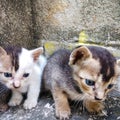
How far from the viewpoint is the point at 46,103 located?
4125 mm

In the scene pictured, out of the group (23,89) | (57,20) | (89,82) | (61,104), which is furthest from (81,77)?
(57,20)

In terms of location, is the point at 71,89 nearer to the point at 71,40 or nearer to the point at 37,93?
the point at 37,93

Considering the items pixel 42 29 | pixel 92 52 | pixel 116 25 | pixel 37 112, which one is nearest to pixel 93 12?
pixel 116 25

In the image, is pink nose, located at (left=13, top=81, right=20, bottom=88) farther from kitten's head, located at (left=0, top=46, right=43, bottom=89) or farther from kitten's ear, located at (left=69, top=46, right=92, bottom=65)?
kitten's ear, located at (left=69, top=46, right=92, bottom=65)

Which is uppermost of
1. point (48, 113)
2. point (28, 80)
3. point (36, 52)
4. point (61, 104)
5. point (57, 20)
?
point (57, 20)

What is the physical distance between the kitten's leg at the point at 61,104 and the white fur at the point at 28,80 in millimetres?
208

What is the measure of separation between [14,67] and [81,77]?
0.59 metres

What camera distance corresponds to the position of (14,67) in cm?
377

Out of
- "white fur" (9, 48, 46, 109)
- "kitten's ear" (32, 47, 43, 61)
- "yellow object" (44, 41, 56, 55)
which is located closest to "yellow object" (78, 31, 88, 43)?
"yellow object" (44, 41, 56, 55)

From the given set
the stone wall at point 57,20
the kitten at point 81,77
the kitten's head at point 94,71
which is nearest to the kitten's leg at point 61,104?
the kitten at point 81,77

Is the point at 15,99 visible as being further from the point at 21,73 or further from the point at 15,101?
the point at 21,73

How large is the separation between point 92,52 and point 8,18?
110 cm

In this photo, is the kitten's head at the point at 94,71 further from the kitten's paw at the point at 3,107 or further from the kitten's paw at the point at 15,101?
the kitten's paw at the point at 3,107

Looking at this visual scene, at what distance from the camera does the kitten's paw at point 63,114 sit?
386 centimetres
